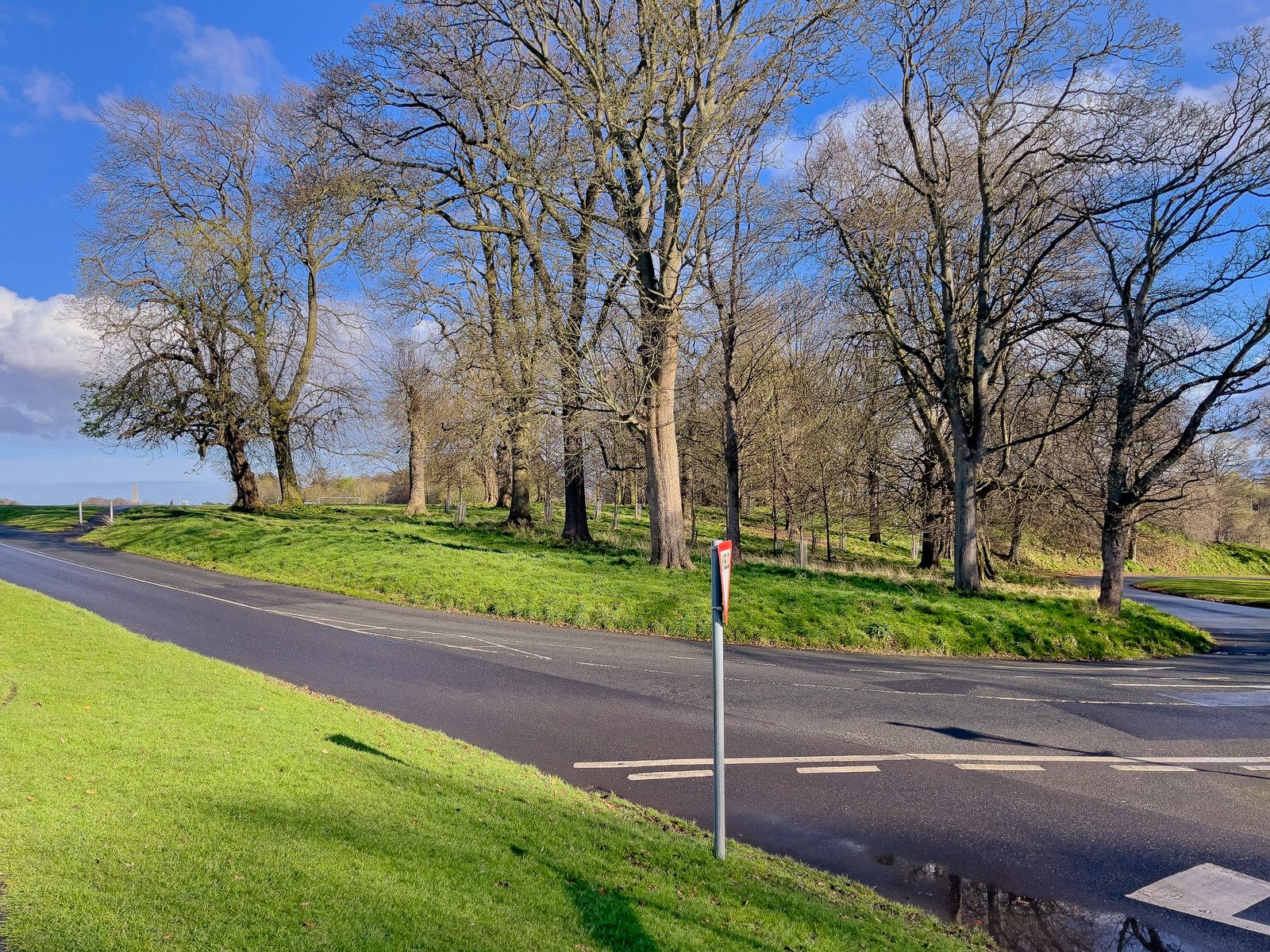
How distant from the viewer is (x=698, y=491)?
41.5 m

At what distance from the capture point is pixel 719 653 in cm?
507

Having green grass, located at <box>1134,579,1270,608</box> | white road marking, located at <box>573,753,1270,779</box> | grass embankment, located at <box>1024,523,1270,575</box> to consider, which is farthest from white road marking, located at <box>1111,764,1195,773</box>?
grass embankment, located at <box>1024,523,1270,575</box>

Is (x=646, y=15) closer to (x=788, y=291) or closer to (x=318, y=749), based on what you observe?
(x=788, y=291)

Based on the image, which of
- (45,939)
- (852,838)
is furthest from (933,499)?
(45,939)

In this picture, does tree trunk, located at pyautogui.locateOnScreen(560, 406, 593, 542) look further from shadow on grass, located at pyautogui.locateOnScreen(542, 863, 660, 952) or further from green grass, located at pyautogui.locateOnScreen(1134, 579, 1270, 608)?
green grass, located at pyautogui.locateOnScreen(1134, 579, 1270, 608)

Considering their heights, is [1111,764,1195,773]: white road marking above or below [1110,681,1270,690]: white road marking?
above

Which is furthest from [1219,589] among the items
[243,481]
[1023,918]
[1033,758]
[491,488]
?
[243,481]

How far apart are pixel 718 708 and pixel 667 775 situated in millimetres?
2492

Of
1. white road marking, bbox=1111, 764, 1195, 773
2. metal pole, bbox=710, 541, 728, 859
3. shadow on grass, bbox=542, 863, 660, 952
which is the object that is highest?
metal pole, bbox=710, 541, 728, 859

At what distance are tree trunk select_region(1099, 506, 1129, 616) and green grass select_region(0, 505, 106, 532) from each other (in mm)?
40949

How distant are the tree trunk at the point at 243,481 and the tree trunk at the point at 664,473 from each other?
75.2ft

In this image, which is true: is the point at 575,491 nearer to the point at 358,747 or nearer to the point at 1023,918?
the point at 358,747

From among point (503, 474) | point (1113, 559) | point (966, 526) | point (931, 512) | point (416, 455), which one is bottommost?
point (1113, 559)

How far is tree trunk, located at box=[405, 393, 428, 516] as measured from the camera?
124ft
